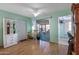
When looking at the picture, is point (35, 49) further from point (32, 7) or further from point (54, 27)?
point (32, 7)

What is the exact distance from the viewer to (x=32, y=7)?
7.03ft

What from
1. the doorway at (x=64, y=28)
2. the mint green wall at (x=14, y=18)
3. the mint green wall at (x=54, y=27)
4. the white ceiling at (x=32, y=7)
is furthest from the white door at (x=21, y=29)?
the doorway at (x=64, y=28)

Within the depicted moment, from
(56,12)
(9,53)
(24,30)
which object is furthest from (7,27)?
(56,12)

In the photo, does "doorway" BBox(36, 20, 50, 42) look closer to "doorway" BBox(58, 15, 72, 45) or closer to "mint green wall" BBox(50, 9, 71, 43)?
"mint green wall" BBox(50, 9, 71, 43)

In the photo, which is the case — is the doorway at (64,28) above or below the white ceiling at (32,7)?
below

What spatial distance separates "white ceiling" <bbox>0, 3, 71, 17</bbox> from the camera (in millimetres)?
2088

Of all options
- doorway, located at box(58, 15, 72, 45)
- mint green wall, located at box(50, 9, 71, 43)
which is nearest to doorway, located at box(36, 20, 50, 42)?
mint green wall, located at box(50, 9, 71, 43)

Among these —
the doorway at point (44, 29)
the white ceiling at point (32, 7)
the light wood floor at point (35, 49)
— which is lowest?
the light wood floor at point (35, 49)

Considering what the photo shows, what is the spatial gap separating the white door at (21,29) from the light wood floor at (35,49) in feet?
0.41

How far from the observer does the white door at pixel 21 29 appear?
7.56ft

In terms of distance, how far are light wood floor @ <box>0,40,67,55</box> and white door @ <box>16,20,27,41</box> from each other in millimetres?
125

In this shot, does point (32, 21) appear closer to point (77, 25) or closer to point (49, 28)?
point (49, 28)

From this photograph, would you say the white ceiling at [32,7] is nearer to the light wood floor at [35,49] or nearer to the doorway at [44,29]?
the doorway at [44,29]

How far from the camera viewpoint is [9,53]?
6.91 ft
